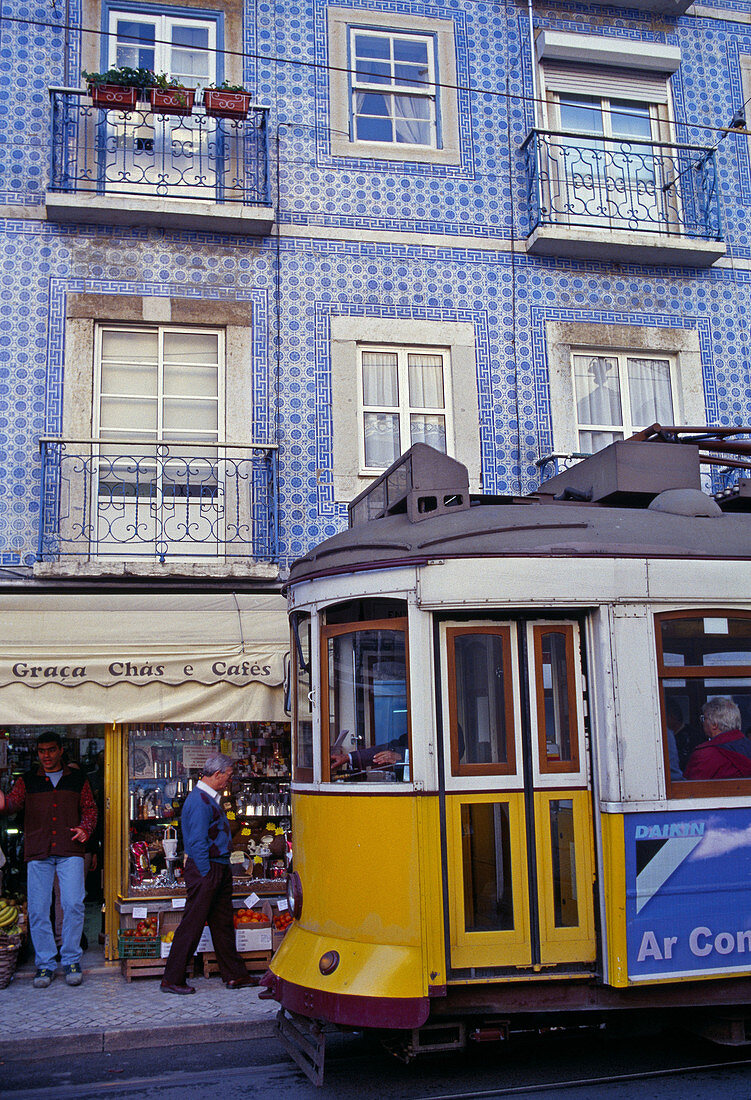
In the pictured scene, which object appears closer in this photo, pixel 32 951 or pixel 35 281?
pixel 32 951

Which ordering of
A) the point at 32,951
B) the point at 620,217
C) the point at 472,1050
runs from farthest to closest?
the point at 620,217
the point at 32,951
the point at 472,1050

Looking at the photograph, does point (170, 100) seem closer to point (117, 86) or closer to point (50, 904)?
point (117, 86)

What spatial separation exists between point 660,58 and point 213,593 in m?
7.64

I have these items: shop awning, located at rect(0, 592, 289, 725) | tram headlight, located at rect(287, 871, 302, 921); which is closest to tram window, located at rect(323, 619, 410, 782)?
tram headlight, located at rect(287, 871, 302, 921)

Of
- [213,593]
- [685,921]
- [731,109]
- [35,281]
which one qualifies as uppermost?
[731,109]

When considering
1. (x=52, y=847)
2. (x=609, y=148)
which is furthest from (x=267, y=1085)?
(x=609, y=148)

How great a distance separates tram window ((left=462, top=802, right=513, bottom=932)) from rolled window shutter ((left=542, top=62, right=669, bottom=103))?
8623mm

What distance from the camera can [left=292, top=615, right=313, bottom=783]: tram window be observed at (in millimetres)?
6215

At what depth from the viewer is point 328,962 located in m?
5.48

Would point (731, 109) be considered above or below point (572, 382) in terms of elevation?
above

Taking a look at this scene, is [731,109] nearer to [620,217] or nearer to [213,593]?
[620,217]

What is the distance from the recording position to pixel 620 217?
10508mm

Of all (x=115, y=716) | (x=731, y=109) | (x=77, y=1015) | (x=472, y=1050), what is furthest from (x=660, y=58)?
(x=77, y=1015)

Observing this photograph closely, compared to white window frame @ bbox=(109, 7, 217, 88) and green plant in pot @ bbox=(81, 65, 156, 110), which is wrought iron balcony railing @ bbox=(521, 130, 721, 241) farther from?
green plant in pot @ bbox=(81, 65, 156, 110)
